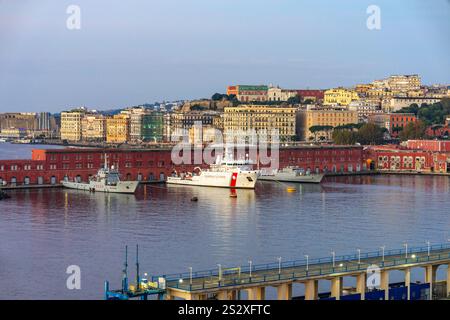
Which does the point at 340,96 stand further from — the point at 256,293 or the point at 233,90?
the point at 256,293

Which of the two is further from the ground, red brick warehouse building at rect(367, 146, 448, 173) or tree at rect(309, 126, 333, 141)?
tree at rect(309, 126, 333, 141)

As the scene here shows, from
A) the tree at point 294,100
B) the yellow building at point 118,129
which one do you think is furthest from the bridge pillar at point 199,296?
the tree at point 294,100

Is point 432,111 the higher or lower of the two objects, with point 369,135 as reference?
higher

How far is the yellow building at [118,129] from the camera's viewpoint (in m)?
46.9

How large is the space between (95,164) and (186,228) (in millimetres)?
8007

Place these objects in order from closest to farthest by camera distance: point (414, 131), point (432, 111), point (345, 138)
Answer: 1. point (345, 138)
2. point (414, 131)
3. point (432, 111)

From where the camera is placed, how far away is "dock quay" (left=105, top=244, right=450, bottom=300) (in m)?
7.24

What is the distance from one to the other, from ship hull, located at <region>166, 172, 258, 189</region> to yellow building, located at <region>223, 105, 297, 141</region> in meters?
17.0

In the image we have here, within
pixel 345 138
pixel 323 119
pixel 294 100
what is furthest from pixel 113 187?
pixel 294 100

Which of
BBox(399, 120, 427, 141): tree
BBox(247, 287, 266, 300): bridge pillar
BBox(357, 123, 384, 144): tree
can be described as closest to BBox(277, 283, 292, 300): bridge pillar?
BBox(247, 287, 266, 300): bridge pillar

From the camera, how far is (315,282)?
8000 millimetres

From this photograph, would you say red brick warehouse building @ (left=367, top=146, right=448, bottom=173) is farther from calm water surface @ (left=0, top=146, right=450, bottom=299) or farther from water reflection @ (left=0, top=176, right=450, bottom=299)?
calm water surface @ (left=0, top=146, right=450, bottom=299)

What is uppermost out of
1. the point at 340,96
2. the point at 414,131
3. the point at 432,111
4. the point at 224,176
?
the point at 340,96
